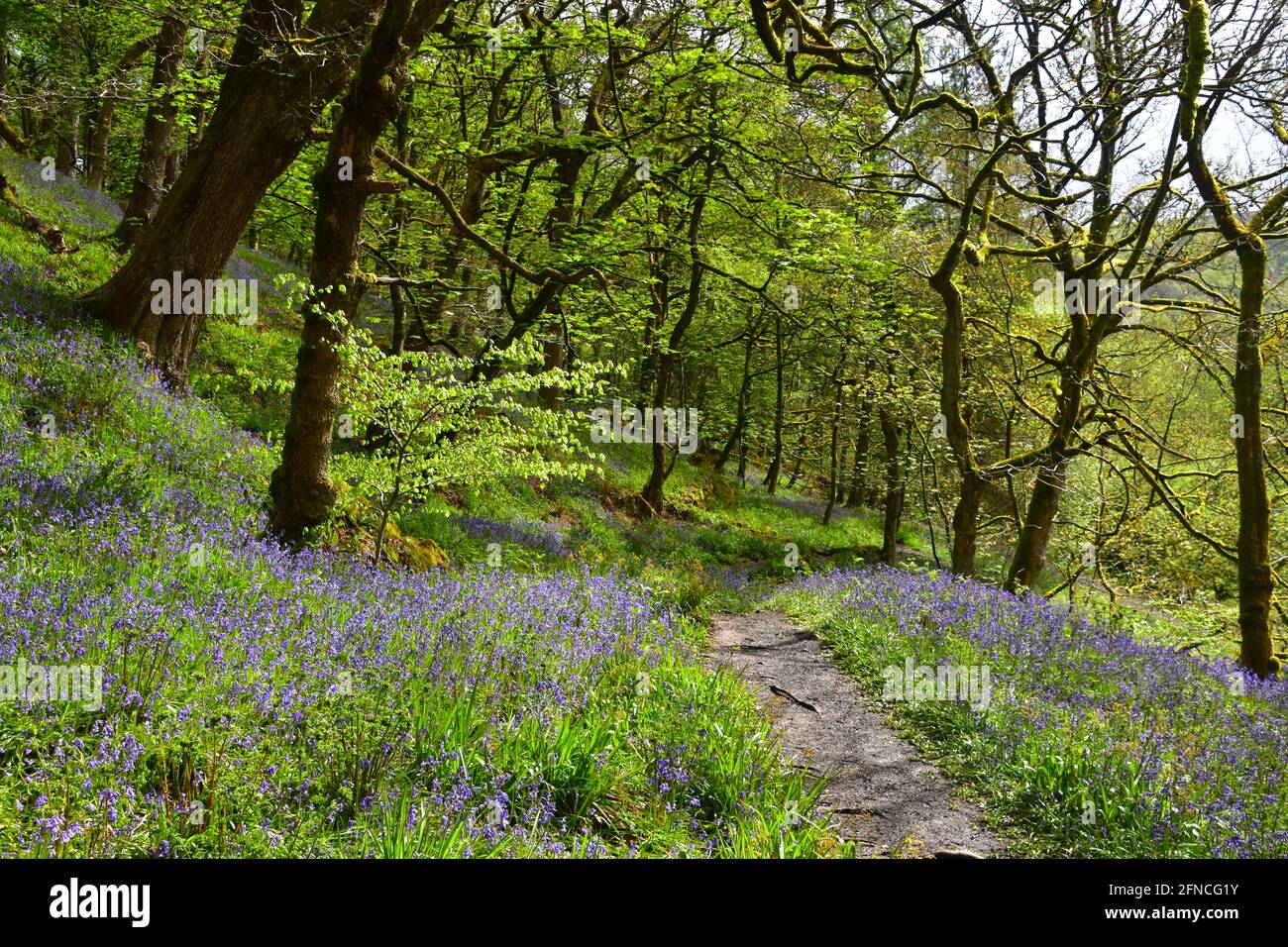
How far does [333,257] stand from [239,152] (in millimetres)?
2447

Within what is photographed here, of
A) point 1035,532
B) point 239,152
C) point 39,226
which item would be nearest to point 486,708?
point 239,152

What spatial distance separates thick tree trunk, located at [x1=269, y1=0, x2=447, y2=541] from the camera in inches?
271

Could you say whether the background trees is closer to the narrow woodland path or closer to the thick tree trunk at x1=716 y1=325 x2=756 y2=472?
the thick tree trunk at x1=716 y1=325 x2=756 y2=472

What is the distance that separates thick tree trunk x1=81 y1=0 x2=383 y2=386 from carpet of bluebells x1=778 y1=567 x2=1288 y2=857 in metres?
9.23

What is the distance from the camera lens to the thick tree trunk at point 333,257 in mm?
6883

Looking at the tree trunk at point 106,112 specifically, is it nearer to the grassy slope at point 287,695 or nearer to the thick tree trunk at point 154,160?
the thick tree trunk at point 154,160

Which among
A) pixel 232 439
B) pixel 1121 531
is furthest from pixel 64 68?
pixel 1121 531

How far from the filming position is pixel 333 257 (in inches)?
285

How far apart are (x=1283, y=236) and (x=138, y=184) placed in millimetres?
18450

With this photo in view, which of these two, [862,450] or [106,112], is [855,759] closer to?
[106,112]

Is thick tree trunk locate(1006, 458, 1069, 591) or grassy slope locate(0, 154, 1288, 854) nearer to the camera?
grassy slope locate(0, 154, 1288, 854)

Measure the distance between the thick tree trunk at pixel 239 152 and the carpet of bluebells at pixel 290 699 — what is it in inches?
62.5

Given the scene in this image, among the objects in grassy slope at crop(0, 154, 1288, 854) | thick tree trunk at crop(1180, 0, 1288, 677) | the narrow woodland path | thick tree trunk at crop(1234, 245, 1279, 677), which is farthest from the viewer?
thick tree trunk at crop(1234, 245, 1279, 677)

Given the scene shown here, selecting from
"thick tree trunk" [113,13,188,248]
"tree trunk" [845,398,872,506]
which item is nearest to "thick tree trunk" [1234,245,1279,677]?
"tree trunk" [845,398,872,506]
